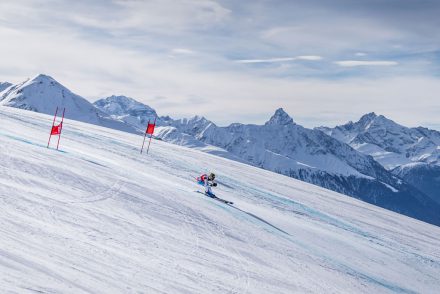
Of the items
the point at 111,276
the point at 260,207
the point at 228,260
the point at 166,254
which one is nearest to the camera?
the point at 111,276

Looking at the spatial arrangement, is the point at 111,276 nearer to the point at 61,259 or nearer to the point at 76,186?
the point at 61,259

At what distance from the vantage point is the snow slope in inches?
409

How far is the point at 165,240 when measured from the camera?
14.3 meters

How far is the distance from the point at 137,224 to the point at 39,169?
22.5ft

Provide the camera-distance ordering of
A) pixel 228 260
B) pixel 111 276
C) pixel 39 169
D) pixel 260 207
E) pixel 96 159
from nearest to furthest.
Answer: pixel 111 276 → pixel 228 260 → pixel 39 169 → pixel 260 207 → pixel 96 159

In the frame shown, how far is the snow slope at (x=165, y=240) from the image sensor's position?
10383mm

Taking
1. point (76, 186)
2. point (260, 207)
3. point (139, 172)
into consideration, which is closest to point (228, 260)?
point (76, 186)

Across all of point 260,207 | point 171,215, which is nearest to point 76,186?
point 171,215

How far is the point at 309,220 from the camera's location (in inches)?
1029

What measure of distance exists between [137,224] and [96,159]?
1331 centimetres

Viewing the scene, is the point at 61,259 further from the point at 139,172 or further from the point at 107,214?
the point at 139,172

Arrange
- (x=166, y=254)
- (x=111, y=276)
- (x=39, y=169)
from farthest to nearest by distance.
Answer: (x=39, y=169) < (x=166, y=254) < (x=111, y=276)

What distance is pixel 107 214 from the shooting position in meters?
15.5

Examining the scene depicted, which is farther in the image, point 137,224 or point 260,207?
point 260,207
